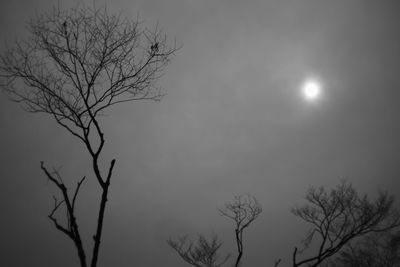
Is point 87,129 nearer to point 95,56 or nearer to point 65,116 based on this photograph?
point 65,116

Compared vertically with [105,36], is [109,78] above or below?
below

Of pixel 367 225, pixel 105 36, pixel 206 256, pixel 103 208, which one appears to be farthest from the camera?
pixel 206 256

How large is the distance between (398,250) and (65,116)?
1314 inches

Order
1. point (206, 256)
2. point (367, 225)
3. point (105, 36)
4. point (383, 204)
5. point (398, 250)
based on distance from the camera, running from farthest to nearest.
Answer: point (398, 250) < point (206, 256) < point (383, 204) < point (367, 225) < point (105, 36)

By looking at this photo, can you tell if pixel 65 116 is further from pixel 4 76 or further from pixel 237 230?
pixel 237 230

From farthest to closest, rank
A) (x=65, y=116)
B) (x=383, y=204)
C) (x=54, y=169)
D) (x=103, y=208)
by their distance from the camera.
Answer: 1. (x=383, y=204)
2. (x=65, y=116)
3. (x=54, y=169)
4. (x=103, y=208)

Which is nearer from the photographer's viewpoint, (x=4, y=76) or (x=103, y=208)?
(x=103, y=208)

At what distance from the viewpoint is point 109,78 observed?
5973 millimetres

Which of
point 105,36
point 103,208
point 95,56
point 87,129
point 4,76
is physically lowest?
point 103,208

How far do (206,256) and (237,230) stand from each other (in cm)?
961

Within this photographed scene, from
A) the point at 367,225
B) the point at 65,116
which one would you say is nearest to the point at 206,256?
the point at 367,225

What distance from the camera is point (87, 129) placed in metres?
5.06

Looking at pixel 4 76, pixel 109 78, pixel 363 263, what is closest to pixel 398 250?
pixel 363 263

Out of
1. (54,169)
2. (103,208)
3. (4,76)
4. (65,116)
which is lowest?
(103,208)
